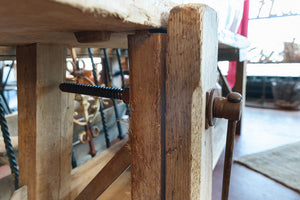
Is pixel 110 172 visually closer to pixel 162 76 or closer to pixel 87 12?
pixel 162 76

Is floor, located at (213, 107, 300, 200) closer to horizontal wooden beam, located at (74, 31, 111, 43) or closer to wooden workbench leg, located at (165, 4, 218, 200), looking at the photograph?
wooden workbench leg, located at (165, 4, 218, 200)

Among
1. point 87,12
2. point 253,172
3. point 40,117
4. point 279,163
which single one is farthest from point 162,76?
point 279,163

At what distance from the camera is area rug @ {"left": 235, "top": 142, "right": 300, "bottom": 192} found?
4.04 feet

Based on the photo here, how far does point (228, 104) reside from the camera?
1.41ft

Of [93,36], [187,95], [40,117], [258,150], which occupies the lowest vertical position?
[258,150]

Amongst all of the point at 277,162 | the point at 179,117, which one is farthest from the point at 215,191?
the point at 179,117

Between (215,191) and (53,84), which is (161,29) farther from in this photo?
(215,191)

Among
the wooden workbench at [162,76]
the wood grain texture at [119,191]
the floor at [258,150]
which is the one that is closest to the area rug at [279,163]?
the floor at [258,150]

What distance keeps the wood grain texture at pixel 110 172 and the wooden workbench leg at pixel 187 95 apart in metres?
0.16

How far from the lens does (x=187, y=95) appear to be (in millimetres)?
402

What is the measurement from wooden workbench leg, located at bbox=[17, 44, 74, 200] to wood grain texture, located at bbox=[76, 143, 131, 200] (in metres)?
0.18

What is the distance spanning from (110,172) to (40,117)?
0.30 metres

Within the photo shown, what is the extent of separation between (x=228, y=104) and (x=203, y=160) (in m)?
0.12

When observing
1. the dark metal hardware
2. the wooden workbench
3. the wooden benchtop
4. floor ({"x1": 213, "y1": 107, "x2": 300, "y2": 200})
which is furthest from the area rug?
the wooden benchtop
